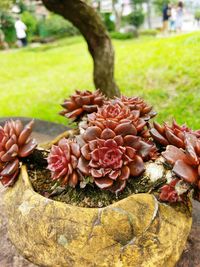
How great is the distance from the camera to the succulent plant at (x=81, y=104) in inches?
76.4

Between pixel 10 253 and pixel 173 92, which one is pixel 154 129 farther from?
pixel 173 92

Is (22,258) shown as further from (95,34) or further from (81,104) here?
(95,34)

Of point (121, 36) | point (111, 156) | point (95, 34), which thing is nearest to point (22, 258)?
point (111, 156)

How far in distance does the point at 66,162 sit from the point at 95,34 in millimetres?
2958

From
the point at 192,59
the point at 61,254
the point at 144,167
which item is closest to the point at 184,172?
the point at 144,167

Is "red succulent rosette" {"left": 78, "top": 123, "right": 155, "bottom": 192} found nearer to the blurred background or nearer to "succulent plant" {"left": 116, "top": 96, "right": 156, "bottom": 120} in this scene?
"succulent plant" {"left": 116, "top": 96, "right": 156, "bottom": 120}

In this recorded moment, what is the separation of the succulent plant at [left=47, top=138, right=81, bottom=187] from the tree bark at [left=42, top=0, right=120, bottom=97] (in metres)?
2.61

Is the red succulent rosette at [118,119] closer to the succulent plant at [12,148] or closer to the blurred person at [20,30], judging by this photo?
the succulent plant at [12,148]

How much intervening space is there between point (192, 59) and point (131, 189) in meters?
4.50

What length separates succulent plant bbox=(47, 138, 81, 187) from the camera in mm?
1503

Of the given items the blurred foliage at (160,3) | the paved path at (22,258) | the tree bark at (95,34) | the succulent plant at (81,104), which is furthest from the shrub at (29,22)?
the paved path at (22,258)

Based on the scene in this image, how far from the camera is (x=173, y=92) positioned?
5332mm

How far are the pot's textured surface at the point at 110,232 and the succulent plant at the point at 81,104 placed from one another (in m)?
0.52

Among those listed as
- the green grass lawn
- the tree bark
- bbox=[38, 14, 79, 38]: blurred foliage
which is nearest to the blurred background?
the green grass lawn
